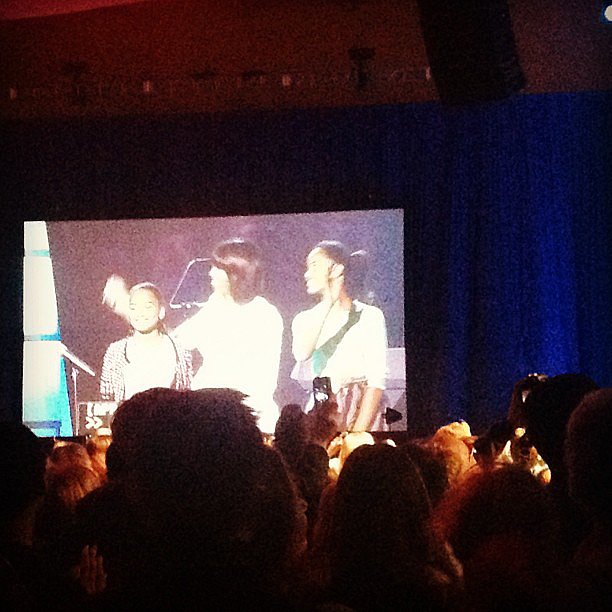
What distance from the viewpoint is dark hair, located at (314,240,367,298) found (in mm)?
7188

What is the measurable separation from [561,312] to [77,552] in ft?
18.9

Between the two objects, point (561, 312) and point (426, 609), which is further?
point (561, 312)

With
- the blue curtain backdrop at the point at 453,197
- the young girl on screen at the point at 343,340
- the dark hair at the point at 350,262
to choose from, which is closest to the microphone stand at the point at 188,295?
the blue curtain backdrop at the point at 453,197

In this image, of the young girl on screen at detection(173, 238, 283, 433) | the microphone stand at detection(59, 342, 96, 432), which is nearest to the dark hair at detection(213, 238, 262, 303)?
the young girl on screen at detection(173, 238, 283, 433)

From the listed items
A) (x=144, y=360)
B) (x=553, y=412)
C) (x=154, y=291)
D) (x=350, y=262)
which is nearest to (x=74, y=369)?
(x=144, y=360)

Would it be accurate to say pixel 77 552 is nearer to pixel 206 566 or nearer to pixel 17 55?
pixel 206 566

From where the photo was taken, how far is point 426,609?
191 centimetres

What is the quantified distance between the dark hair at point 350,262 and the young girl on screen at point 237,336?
57 centimetres

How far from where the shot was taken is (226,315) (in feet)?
23.9

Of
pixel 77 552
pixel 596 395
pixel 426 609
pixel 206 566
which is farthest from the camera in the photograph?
pixel 77 552

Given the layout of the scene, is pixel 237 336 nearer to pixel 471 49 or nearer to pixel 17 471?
pixel 471 49

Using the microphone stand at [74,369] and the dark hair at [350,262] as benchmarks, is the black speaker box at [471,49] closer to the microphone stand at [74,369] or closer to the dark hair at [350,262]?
the dark hair at [350,262]

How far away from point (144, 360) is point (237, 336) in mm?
751

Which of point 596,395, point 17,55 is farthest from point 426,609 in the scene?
point 17,55
